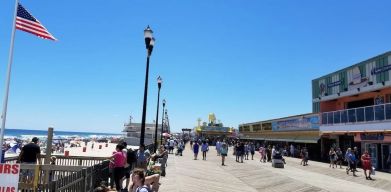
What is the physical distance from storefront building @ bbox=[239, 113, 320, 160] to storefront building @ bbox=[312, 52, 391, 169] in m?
1.37

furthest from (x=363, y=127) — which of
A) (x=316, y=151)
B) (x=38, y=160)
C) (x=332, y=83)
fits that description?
(x=38, y=160)

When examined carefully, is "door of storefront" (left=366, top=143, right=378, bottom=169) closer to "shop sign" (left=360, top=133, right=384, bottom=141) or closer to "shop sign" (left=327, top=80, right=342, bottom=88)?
"shop sign" (left=360, top=133, right=384, bottom=141)

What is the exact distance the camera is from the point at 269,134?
167ft

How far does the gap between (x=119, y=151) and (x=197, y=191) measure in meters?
3.22

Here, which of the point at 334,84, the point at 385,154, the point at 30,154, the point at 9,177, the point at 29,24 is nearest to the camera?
the point at 9,177

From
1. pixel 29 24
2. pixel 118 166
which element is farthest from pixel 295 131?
pixel 29 24

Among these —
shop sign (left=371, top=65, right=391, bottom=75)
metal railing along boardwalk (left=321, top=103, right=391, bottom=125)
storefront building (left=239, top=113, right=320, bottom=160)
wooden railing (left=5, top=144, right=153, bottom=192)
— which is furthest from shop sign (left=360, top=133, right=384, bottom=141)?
wooden railing (left=5, top=144, right=153, bottom=192)

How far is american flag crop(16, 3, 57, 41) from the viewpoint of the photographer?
10383 mm

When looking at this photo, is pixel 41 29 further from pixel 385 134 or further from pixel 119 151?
pixel 385 134

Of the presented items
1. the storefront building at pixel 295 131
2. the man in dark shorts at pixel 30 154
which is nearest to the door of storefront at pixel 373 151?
the storefront building at pixel 295 131

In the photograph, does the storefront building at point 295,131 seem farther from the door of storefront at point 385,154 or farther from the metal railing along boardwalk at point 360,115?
the door of storefront at point 385,154

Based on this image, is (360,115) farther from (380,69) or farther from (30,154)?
(30,154)

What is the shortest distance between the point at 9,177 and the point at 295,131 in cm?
3585

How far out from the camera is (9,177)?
24.5ft
